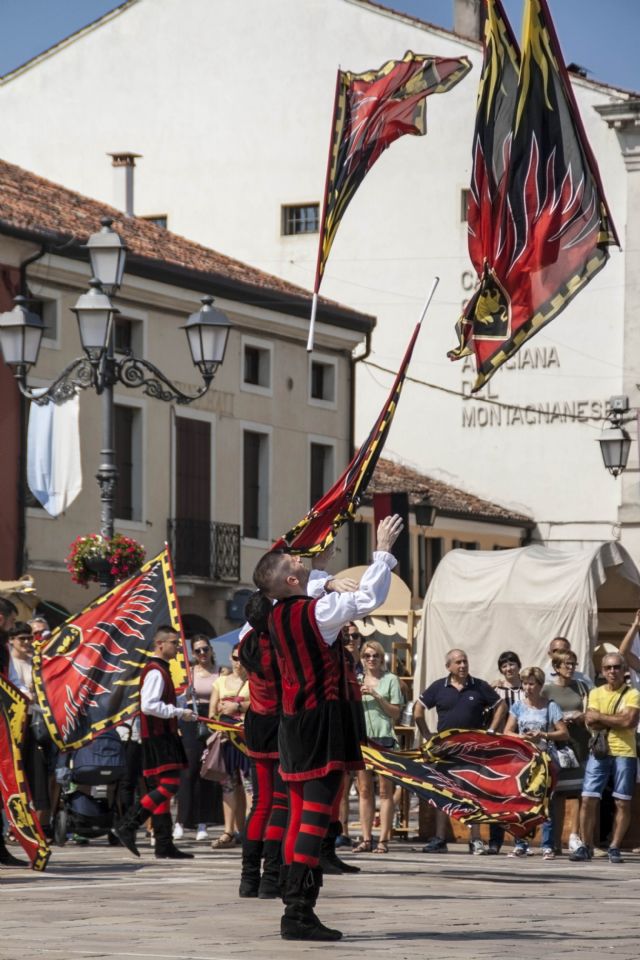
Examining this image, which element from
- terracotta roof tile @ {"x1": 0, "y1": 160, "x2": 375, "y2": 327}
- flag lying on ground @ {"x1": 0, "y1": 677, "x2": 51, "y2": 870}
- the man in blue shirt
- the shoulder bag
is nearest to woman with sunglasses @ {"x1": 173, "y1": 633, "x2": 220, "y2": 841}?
the shoulder bag

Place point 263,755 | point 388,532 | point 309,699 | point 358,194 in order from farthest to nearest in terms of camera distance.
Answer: point 358,194 → point 263,755 → point 309,699 → point 388,532

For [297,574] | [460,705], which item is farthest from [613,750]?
[297,574]

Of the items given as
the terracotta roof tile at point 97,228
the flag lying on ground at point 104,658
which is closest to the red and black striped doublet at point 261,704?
the flag lying on ground at point 104,658

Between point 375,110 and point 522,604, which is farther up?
point 375,110

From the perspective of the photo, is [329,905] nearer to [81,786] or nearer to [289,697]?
[289,697]

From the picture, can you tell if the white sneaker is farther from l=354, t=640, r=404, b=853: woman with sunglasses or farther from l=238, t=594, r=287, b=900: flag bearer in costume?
l=238, t=594, r=287, b=900: flag bearer in costume

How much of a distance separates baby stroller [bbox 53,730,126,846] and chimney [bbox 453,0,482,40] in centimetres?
3196

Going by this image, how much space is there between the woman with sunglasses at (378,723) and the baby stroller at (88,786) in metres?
2.11

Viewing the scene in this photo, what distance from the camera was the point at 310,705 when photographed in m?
9.68

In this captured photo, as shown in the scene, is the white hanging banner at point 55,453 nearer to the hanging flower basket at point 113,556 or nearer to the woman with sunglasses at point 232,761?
the hanging flower basket at point 113,556

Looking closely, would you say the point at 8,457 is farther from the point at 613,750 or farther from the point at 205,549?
the point at 613,750

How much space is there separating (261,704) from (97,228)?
24.3 metres

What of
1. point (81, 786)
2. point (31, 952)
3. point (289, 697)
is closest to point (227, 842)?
point (81, 786)

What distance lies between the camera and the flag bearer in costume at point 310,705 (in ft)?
30.3
